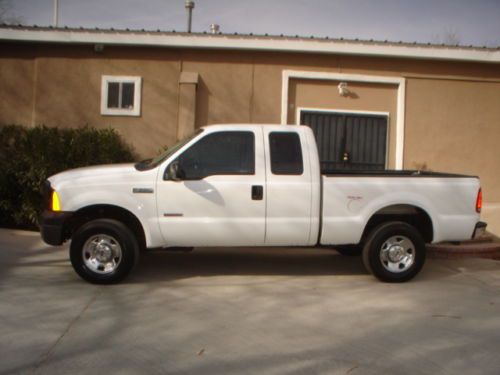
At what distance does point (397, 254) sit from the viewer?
7.54 metres

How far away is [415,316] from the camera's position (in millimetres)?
6160

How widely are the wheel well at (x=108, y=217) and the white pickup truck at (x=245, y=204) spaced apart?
0.5 inches

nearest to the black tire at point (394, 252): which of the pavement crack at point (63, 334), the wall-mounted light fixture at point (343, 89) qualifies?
the pavement crack at point (63, 334)

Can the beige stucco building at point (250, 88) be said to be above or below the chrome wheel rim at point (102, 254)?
above

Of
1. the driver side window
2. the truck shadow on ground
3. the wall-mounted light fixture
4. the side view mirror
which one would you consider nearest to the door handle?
the driver side window

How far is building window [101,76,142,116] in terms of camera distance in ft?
38.4

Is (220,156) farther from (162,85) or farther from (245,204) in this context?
(162,85)

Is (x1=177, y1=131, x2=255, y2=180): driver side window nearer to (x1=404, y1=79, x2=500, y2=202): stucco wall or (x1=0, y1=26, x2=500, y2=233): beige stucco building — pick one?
(x1=0, y1=26, x2=500, y2=233): beige stucco building

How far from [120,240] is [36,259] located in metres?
2.27

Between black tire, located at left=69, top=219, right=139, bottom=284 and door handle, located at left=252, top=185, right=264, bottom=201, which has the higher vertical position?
door handle, located at left=252, top=185, right=264, bottom=201

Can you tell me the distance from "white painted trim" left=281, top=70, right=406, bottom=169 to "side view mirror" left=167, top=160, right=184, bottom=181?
5.10 meters

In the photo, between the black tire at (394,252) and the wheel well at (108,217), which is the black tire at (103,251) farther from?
the black tire at (394,252)

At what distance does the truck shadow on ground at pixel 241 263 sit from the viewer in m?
7.99

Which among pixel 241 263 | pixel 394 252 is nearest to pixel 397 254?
pixel 394 252
